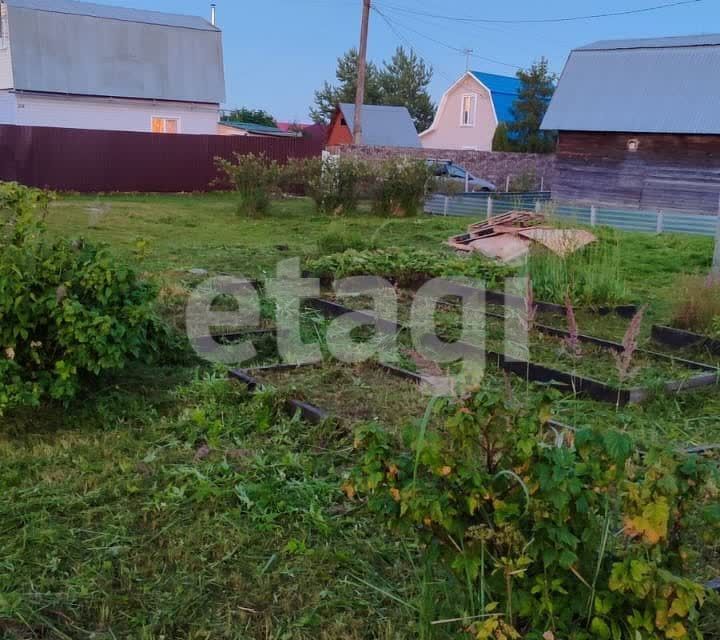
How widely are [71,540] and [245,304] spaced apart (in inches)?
147

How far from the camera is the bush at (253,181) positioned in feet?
48.5

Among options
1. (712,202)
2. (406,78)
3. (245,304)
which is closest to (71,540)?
(245,304)

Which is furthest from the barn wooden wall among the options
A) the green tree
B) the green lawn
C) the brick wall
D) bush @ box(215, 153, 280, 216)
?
the green lawn

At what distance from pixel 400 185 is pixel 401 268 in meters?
8.14

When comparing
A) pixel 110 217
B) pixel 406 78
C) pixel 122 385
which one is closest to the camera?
pixel 122 385

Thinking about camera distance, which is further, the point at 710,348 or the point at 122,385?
the point at 710,348

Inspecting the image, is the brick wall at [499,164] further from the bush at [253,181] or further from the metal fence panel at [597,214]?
the bush at [253,181]

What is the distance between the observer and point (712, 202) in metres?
17.9

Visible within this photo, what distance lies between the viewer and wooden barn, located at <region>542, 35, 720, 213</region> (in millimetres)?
18234

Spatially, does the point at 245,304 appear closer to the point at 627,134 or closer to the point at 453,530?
the point at 453,530

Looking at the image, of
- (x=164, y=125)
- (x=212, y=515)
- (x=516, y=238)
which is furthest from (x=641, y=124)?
(x=212, y=515)

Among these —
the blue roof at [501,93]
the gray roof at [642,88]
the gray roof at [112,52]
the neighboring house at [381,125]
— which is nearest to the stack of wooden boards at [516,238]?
the gray roof at [642,88]

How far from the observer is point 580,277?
7.05m

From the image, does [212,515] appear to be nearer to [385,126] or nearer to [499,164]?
[499,164]
